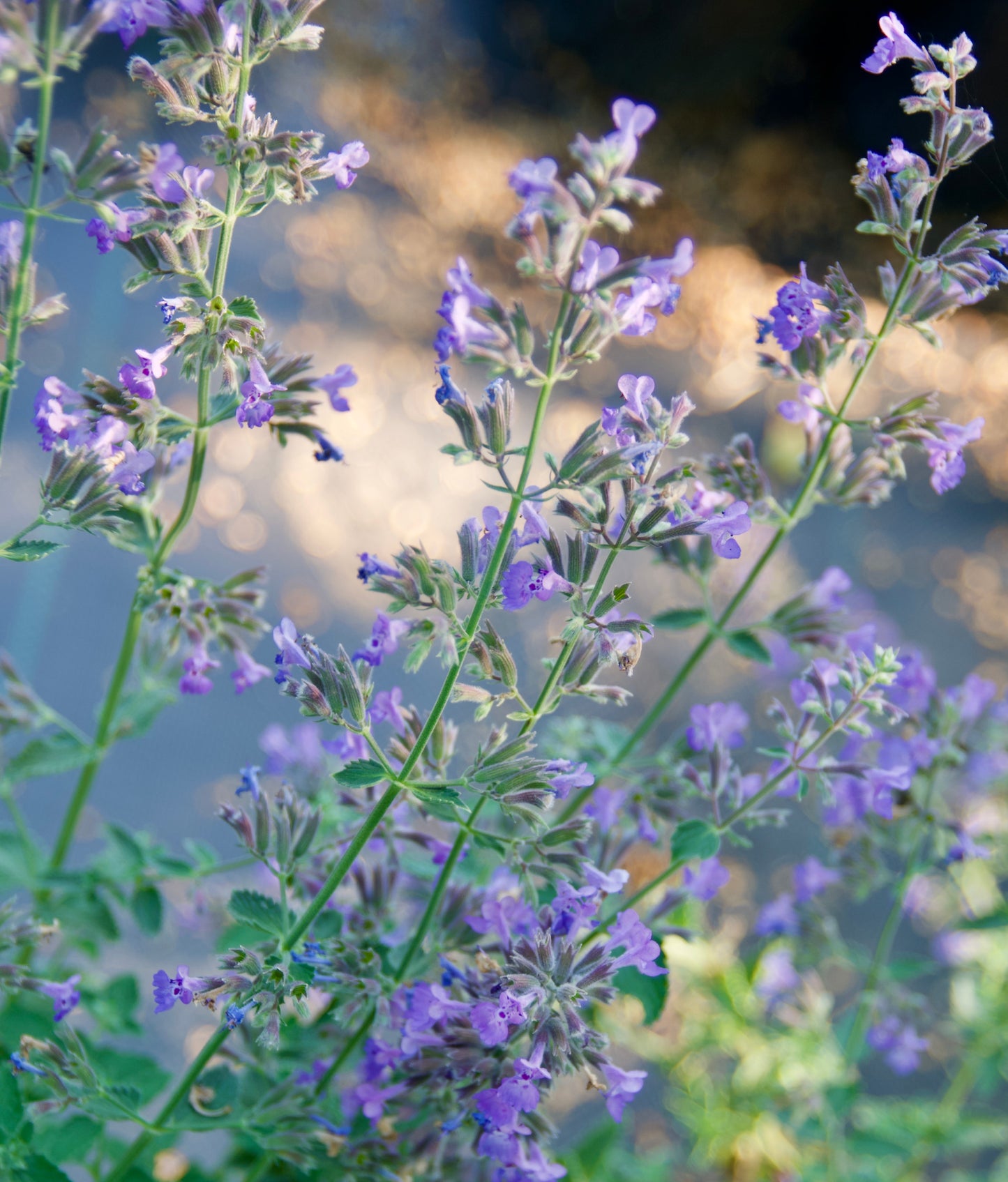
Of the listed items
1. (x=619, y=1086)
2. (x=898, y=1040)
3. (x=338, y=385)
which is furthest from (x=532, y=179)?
(x=898, y=1040)

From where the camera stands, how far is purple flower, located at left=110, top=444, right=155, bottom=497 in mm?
709

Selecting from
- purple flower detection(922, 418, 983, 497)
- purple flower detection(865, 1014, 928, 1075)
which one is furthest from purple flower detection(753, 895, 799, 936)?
purple flower detection(922, 418, 983, 497)

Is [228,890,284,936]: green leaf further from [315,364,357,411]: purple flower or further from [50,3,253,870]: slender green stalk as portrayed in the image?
[315,364,357,411]: purple flower

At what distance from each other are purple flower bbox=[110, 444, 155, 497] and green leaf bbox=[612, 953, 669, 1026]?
1.71 feet

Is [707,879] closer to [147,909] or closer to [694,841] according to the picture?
[694,841]

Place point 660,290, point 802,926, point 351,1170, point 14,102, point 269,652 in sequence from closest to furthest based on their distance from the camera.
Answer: point 660,290, point 351,1170, point 802,926, point 14,102, point 269,652

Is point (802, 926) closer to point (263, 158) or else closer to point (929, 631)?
point (263, 158)

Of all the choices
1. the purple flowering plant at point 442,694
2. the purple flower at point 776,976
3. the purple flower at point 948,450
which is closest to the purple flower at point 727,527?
the purple flowering plant at point 442,694

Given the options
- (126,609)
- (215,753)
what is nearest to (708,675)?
(215,753)

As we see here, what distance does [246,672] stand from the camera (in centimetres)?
85

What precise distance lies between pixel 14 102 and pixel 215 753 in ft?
3.79

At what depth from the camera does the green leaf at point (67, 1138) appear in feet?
2.55

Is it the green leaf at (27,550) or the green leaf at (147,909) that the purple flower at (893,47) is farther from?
the green leaf at (147,909)

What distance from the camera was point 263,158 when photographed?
660 mm
